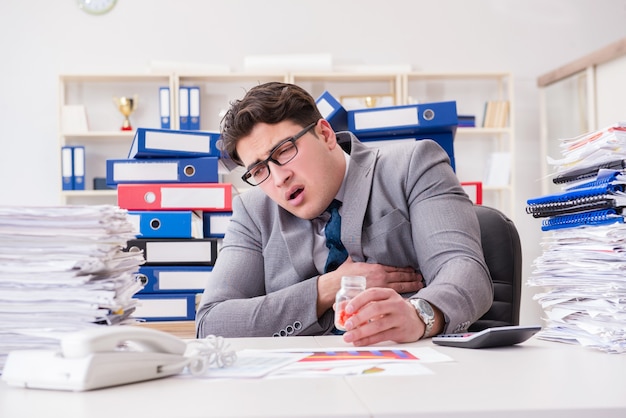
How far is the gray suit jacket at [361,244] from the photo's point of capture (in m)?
1.61

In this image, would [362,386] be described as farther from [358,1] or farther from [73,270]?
[358,1]

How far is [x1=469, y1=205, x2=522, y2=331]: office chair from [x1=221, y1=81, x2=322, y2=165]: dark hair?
51 centimetres

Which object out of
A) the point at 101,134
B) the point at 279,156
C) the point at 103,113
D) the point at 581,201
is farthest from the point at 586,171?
the point at 103,113

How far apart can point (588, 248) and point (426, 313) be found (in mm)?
302

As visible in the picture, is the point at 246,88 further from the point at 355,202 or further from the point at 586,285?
the point at 586,285

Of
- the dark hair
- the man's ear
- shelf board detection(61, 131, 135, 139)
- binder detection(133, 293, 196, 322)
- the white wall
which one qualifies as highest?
the white wall

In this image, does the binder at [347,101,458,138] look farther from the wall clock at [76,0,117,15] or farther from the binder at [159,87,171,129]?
the wall clock at [76,0,117,15]

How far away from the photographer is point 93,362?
2.68 ft

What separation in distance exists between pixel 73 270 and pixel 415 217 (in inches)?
35.5

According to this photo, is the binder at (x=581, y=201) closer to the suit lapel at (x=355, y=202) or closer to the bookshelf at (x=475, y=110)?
the suit lapel at (x=355, y=202)

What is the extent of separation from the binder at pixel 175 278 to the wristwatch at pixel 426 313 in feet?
3.43

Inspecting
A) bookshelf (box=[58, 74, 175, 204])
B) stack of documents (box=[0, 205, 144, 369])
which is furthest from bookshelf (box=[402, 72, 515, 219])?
stack of documents (box=[0, 205, 144, 369])

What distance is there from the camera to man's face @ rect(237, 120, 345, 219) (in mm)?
1725

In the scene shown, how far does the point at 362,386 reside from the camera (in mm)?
813
